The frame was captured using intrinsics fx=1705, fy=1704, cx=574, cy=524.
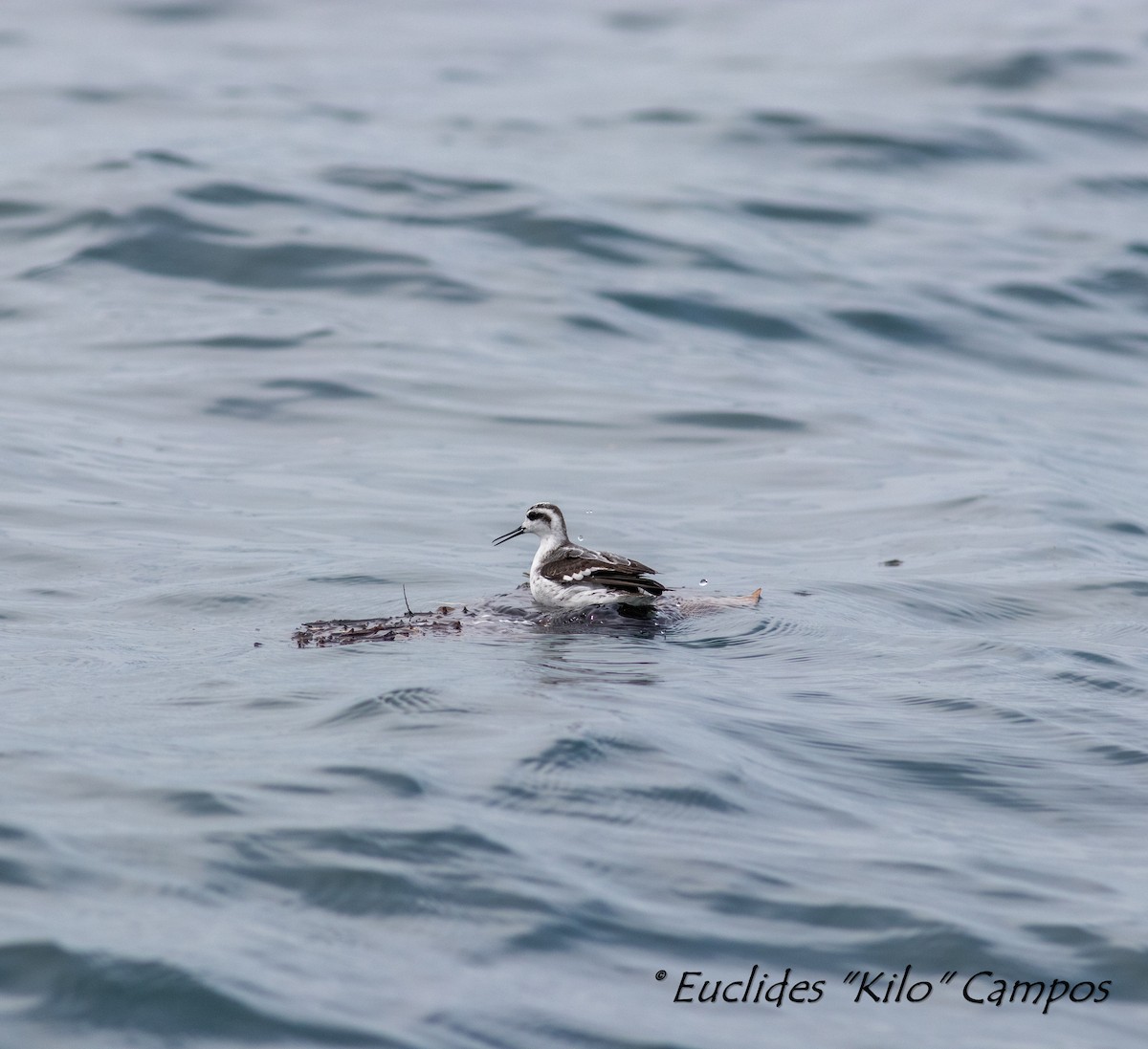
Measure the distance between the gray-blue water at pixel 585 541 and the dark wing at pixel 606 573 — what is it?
0.35m

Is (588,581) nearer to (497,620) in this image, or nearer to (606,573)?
(606,573)

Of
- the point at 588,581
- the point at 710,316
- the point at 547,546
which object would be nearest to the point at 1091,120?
the point at 710,316

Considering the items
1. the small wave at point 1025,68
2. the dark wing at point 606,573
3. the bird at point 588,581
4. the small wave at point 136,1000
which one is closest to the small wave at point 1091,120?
the small wave at point 1025,68

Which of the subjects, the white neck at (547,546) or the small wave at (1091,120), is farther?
the small wave at (1091,120)

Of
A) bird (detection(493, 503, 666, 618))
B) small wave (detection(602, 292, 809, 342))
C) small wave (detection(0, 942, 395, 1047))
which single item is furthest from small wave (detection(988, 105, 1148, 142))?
small wave (detection(0, 942, 395, 1047))

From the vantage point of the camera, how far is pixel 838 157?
2759cm

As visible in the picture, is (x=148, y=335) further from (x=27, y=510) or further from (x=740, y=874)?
(x=740, y=874)

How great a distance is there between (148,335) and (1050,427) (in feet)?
31.3

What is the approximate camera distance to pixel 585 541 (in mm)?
12812

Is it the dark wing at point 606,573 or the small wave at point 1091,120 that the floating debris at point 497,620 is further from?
the small wave at point 1091,120

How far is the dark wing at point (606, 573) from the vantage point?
32.4 feet

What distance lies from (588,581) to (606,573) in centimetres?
13

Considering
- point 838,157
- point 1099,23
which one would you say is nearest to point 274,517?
point 838,157

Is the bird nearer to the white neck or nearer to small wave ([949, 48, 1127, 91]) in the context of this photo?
the white neck
